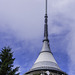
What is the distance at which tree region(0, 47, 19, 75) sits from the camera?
1803cm

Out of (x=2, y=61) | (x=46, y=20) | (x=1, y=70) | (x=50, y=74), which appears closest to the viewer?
(x=1, y=70)

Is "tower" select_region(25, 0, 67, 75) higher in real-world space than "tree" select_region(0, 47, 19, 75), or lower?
higher

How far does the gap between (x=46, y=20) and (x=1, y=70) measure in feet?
178

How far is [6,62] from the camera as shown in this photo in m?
18.7

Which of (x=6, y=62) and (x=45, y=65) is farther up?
(x=45, y=65)

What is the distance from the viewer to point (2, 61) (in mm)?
19031

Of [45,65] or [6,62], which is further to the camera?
[45,65]

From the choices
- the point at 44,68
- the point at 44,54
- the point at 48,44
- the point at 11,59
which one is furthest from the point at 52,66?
the point at 11,59

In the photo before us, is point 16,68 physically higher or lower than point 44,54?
lower

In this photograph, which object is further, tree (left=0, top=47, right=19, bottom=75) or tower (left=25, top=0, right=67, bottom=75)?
tower (left=25, top=0, right=67, bottom=75)

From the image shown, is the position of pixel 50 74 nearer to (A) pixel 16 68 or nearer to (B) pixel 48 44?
(B) pixel 48 44

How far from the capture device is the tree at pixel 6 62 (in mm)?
18031

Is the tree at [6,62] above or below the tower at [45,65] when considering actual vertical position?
below

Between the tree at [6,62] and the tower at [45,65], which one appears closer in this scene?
the tree at [6,62]
